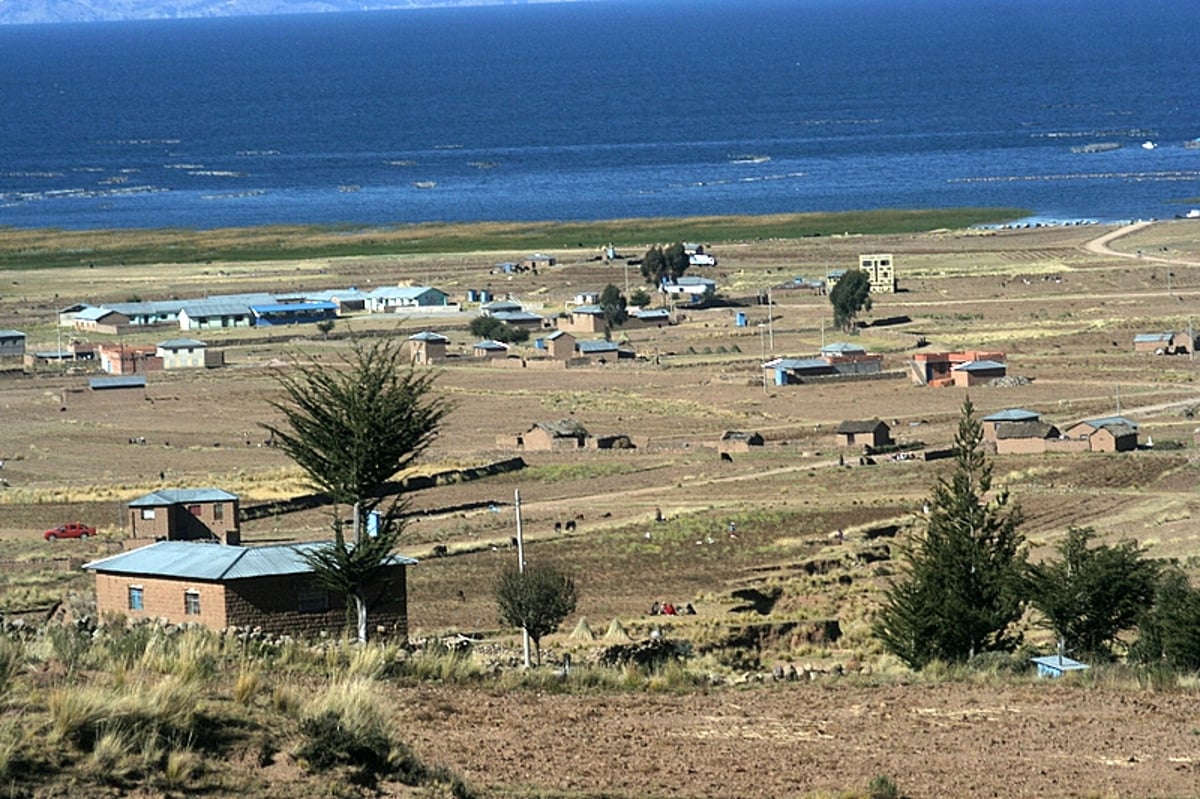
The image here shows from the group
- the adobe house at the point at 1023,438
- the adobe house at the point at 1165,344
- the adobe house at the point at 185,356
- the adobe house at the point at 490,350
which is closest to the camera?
the adobe house at the point at 1023,438

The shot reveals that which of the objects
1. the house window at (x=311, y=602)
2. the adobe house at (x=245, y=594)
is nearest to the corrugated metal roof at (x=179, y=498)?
the adobe house at (x=245, y=594)

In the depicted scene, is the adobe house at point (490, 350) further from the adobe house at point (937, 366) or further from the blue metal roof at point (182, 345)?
the adobe house at point (937, 366)

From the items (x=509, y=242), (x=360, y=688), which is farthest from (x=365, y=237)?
(x=360, y=688)

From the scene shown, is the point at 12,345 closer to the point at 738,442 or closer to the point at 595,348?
the point at 595,348

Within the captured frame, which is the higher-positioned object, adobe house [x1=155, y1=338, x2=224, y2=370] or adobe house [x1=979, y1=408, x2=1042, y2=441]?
adobe house [x1=155, y1=338, x2=224, y2=370]

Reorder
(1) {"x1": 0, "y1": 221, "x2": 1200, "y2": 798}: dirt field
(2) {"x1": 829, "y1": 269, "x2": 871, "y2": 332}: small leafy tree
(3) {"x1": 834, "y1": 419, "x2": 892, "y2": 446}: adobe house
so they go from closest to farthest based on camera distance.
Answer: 1. (1) {"x1": 0, "y1": 221, "x2": 1200, "y2": 798}: dirt field
2. (3) {"x1": 834, "y1": 419, "x2": 892, "y2": 446}: adobe house
3. (2) {"x1": 829, "y1": 269, "x2": 871, "y2": 332}: small leafy tree

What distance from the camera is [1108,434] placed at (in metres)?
52.9

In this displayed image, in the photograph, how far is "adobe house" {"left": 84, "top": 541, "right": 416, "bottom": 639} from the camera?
25.8m

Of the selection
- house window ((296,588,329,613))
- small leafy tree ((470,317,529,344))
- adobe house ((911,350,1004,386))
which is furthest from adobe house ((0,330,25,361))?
house window ((296,588,329,613))

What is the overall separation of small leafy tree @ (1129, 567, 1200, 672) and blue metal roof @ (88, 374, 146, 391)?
165ft

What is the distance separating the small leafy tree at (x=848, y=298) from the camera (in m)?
81.8

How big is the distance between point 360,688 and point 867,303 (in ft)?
241

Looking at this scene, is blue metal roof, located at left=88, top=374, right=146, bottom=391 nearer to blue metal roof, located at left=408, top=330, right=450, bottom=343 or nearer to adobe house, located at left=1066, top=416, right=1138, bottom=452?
blue metal roof, located at left=408, top=330, right=450, bottom=343

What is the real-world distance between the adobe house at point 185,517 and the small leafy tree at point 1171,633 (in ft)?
69.1
